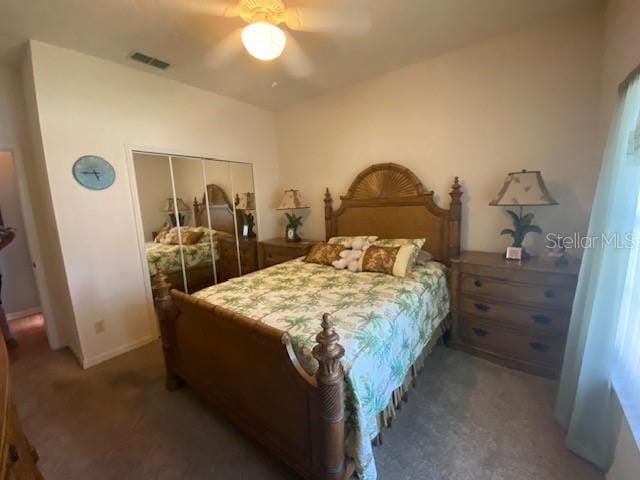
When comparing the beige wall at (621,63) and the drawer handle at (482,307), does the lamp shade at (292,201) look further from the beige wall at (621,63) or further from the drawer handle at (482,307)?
the beige wall at (621,63)

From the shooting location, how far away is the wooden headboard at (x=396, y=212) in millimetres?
2744

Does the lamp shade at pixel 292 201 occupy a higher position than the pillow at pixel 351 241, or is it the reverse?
the lamp shade at pixel 292 201

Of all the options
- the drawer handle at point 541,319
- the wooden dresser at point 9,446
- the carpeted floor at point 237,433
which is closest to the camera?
the wooden dresser at point 9,446

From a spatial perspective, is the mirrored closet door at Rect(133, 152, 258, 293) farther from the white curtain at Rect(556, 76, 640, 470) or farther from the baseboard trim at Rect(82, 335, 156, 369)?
the white curtain at Rect(556, 76, 640, 470)

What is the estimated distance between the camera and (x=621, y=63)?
5.39 ft

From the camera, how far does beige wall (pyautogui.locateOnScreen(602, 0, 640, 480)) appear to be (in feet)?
3.85

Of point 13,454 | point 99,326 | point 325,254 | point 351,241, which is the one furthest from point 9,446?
point 351,241

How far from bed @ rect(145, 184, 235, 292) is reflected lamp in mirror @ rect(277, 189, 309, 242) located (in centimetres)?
74

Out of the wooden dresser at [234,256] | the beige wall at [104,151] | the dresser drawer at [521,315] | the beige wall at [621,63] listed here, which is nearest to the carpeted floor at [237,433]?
the beige wall at [621,63]

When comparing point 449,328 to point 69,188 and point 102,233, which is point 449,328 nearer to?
point 102,233

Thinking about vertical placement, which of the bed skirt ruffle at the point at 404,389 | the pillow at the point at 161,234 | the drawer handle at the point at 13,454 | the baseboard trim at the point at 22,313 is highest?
the pillow at the point at 161,234

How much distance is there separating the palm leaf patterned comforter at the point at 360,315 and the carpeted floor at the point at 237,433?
0.34m

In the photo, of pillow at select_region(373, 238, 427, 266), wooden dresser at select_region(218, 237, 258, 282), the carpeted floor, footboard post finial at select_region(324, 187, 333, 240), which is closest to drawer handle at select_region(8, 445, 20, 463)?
the carpeted floor

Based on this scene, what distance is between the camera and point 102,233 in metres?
2.58
